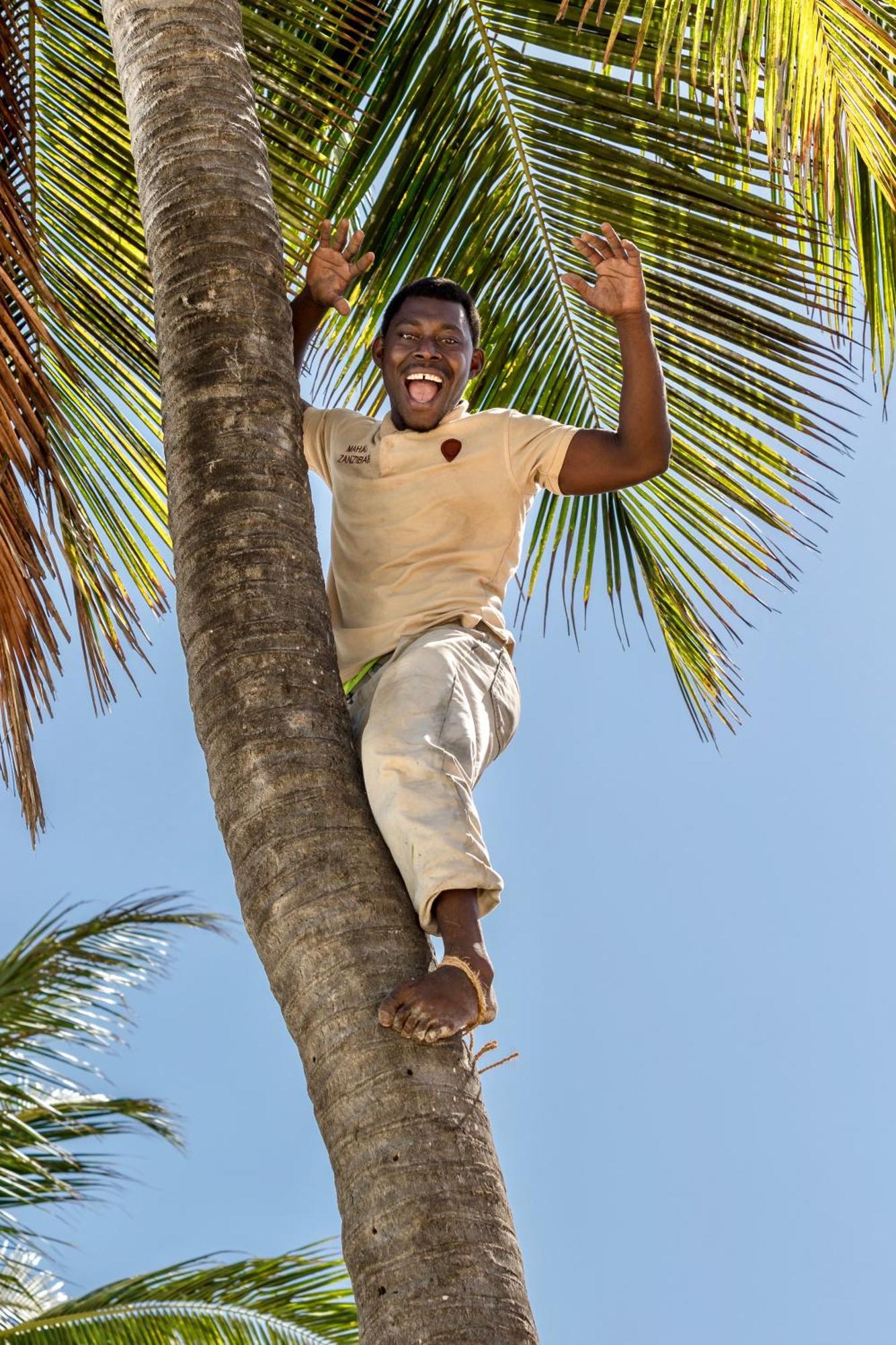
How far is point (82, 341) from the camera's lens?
5.38 meters

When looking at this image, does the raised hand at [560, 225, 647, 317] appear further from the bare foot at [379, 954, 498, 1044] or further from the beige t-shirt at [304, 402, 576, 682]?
the bare foot at [379, 954, 498, 1044]

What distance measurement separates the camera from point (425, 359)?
3.80m

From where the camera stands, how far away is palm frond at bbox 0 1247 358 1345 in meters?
7.41

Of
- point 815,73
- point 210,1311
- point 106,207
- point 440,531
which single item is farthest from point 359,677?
point 210,1311

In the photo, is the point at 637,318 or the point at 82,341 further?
the point at 82,341

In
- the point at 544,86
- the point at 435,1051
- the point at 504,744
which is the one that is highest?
the point at 544,86

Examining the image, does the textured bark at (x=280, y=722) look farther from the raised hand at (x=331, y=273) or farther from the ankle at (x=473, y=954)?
the raised hand at (x=331, y=273)

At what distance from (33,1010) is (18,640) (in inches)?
162

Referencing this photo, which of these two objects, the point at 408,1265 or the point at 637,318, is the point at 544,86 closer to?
the point at 637,318

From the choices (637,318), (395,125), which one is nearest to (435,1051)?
(637,318)

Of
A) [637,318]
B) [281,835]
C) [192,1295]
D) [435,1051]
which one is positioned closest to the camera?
[435,1051]

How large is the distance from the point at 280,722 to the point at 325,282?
160 centimetres

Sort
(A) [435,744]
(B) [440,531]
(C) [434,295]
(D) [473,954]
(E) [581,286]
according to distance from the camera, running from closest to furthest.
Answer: (D) [473,954], (A) [435,744], (E) [581,286], (B) [440,531], (C) [434,295]

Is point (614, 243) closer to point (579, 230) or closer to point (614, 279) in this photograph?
point (614, 279)
